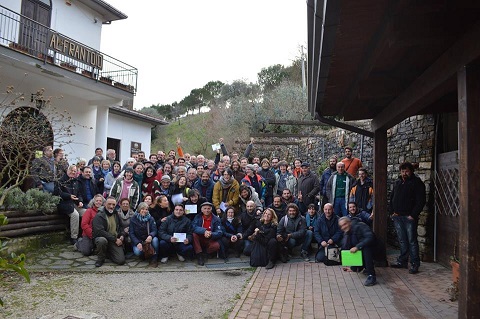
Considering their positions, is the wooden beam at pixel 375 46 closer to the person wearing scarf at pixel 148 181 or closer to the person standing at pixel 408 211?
the person standing at pixel 408 211

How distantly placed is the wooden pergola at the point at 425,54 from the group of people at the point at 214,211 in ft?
8.81

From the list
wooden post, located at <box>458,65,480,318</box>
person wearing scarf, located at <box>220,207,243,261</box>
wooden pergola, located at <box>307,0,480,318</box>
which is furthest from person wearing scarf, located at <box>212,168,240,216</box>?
wooden post, located at <box>458,65,480,318</box>

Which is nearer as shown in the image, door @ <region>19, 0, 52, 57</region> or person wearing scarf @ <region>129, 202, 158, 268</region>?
person wearing scarf @ <region>129, 202, 158, 268</region>

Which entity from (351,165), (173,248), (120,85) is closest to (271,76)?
(120,85)

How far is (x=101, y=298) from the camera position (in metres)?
5.06

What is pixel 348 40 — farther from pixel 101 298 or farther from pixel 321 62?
pixel 101 298

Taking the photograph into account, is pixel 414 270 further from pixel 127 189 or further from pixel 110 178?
pixel 110 178

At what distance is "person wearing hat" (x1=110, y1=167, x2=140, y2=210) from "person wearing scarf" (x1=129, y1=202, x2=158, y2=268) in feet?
2.23

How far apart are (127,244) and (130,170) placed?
157cm

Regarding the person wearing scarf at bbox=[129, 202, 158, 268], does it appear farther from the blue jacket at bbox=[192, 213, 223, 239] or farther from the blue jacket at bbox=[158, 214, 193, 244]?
the blue jacket at bbox=[192, 213, 223, 239]

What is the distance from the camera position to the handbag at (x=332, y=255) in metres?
6.68

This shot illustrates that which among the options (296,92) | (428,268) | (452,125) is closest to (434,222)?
(428,268)

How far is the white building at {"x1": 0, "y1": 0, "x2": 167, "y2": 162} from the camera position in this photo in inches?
392

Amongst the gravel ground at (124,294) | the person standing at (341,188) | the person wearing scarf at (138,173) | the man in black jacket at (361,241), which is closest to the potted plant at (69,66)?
the person wearing scarf at (138,173)
